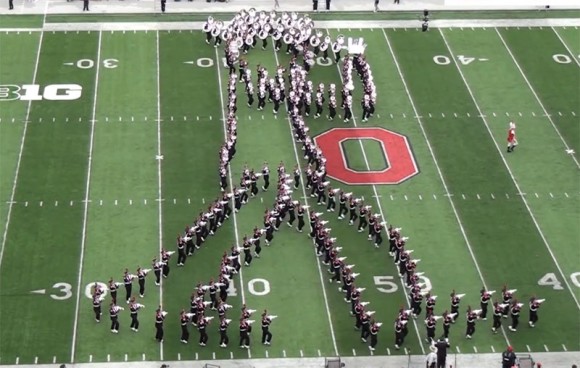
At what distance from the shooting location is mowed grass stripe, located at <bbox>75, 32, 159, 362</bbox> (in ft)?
148

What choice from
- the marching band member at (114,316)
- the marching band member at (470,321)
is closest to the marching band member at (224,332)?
the marching band member at (114,316)

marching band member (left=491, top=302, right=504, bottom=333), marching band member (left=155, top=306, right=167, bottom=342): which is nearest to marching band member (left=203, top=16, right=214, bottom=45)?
marching band member (left=155, top=306, right=167, bottom=342)

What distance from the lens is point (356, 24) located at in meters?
67.6

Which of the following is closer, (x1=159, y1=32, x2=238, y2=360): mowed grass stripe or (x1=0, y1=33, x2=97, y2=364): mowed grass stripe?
(x1=0, y1=33, x2=97, y2=364): mowed grass stripe

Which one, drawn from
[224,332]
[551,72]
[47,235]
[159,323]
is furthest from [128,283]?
[551,72]

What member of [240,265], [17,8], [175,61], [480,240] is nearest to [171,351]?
[240,265]

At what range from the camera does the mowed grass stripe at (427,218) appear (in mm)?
47781

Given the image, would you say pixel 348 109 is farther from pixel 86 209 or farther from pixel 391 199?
pixel 86 209

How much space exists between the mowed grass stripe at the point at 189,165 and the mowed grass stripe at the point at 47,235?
9.77 ft

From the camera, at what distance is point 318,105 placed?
5878 cm

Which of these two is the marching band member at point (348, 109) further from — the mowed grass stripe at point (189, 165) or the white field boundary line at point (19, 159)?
the white field boundary line at point (19, 159)

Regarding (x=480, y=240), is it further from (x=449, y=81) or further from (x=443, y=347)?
(x=449, y=81)

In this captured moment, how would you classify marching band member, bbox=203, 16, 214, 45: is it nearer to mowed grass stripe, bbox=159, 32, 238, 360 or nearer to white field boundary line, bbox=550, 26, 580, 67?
mowed grass stripe, bbox=159, 32, 238, 360

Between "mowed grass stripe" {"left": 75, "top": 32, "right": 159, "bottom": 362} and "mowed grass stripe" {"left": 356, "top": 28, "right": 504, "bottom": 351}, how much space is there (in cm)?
754
